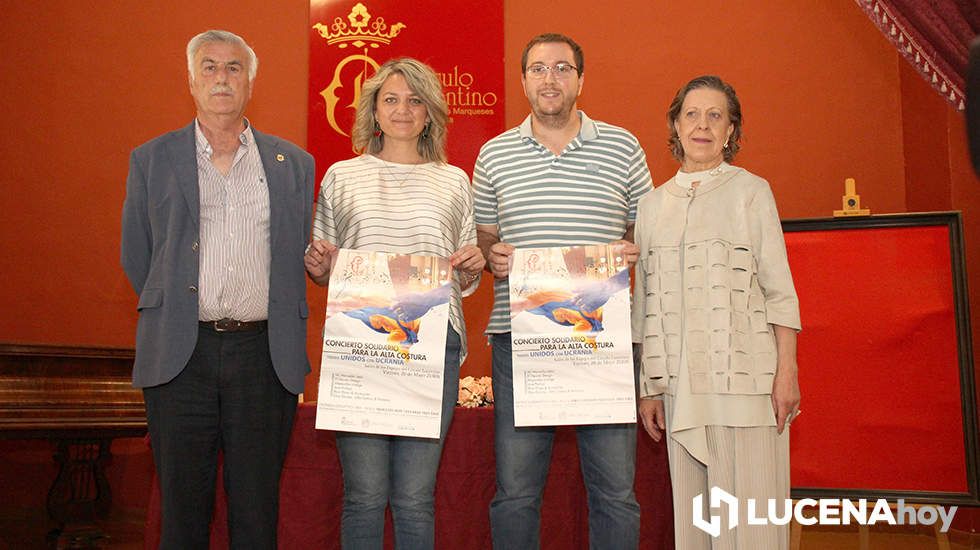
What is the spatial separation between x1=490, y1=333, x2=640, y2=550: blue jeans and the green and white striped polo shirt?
1.01 ft

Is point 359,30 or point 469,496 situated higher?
point 359,30

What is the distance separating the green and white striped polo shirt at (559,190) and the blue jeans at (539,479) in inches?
12.1

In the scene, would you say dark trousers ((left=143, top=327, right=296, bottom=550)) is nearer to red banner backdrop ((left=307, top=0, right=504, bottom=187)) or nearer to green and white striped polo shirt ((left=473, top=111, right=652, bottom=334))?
green and white striped polo shirt ((left=473, top=111, right=652, bottom=334))

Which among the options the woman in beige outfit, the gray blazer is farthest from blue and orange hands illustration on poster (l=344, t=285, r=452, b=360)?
the woman in beige outfit

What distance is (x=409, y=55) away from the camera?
5.01 metres

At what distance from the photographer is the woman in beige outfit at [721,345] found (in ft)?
7.34

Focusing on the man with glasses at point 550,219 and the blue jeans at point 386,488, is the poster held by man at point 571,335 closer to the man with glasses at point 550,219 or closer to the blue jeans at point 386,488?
the man with glasses at point 550,219

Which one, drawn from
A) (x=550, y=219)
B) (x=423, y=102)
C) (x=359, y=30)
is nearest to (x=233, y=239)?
(x=423, y=102)

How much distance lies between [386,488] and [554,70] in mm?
1337

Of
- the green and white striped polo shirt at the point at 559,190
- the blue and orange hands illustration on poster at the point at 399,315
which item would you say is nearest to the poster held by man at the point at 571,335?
the green and white striped polo shirt at the point at 559,190

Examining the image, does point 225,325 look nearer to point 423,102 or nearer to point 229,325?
point 229,325

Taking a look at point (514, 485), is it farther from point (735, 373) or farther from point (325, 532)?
point (325, 532)

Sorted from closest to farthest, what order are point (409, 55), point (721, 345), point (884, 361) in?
point (721, 345) < point (884, 361) < point (409, 55)

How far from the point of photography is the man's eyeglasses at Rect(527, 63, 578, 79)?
258cm
